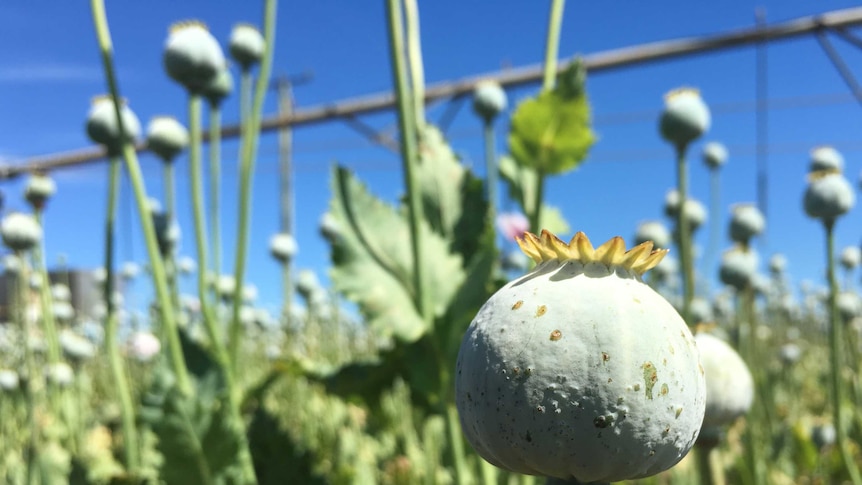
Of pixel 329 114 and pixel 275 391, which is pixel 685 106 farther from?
pixel 329 114

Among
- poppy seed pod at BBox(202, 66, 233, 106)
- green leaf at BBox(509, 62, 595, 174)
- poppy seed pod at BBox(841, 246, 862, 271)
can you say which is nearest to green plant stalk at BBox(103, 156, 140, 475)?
poppy seed pod at BBox(202, 66, 233, 106)

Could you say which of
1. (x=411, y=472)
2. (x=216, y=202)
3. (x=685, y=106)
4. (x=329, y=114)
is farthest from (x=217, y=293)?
(x=329, y=114)

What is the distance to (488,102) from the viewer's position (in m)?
2.06

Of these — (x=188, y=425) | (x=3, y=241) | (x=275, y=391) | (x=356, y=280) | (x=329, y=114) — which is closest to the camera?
(x=188, y=425)

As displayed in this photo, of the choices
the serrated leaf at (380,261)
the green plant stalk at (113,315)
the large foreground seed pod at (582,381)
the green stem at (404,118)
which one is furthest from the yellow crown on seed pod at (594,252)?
the green plant stalk at (113,315)

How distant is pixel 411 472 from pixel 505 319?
1.68 m

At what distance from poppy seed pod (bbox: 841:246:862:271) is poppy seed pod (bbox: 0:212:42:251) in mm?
2984

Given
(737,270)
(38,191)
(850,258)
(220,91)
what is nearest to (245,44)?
(220,91)

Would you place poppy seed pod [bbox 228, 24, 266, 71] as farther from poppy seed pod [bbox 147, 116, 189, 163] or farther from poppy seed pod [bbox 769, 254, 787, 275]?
poppy seed pod [bbox 769, 254, 787, 275]

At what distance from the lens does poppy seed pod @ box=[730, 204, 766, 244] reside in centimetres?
200

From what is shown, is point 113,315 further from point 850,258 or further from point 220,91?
point 850,258

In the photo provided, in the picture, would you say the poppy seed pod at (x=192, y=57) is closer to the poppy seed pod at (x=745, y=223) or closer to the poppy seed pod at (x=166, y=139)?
the poppy seed pod at (x=166, y=139)

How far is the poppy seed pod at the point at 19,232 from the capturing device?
1775mm

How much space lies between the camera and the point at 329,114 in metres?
4.52
